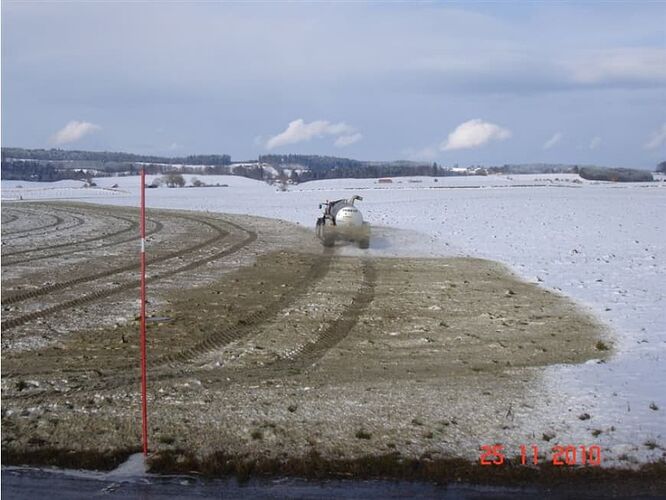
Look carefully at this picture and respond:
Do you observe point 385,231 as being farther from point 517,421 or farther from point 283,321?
point 517,421

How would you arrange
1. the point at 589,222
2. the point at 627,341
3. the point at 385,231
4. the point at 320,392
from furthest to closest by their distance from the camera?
1. the point at 589,222
2. the point at 385,231
3. the point at 627,341
4. the point at 320,392

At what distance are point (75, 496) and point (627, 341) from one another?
30.2 ft

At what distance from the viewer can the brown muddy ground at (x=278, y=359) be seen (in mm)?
7355

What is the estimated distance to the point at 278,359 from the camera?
35.3ft

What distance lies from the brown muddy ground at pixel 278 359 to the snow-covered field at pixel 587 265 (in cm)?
54

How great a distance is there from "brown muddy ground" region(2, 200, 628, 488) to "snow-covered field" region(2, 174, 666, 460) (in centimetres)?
54

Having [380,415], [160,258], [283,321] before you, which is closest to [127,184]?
[160,258]

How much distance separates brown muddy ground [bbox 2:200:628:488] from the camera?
736cm

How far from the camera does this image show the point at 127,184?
95188mm

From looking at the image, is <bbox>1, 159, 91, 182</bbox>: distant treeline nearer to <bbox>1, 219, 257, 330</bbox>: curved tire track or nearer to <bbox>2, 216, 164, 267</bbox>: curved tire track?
<bbox>2, 216, 164, 267</bbox>: curved tire track

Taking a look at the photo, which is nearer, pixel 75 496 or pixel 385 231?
pixel 75 496
